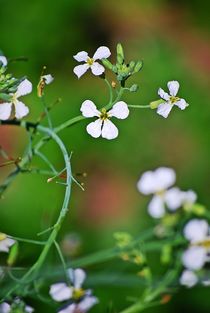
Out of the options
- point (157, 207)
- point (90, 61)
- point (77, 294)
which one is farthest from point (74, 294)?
point (90, 61)

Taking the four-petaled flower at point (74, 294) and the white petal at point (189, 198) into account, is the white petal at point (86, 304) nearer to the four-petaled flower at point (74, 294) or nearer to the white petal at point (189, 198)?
the four-petaled flower at point (74, 294)

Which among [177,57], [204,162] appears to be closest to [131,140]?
[204,162]

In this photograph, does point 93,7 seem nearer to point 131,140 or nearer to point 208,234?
point 131,140

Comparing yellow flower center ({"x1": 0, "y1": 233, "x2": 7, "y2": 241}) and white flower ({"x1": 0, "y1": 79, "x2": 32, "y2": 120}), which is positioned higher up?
white flower ({"x1": 0, "y1": 79, "x2": 32, "y2": 120})

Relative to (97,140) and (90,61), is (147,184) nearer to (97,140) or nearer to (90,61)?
(90,61)

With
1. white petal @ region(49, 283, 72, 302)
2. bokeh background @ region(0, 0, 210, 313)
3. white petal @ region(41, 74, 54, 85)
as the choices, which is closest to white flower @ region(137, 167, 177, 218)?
white petal @ region(49, 283, 72, 302)

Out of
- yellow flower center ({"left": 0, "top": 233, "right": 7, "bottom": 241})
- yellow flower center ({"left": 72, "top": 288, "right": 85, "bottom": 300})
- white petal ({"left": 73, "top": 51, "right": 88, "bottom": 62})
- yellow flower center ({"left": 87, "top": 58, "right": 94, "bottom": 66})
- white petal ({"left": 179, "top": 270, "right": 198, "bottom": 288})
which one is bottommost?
yellow flower center ({"left": 72, "top": 288, "right": 85, "bottom": 300})

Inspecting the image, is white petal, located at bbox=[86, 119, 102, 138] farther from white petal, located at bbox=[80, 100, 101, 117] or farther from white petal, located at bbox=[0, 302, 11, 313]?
white petal, located at bbox=[0, 302, 11, 313]
